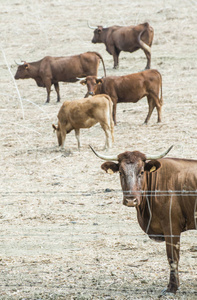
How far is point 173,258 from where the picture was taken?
16.5 ft

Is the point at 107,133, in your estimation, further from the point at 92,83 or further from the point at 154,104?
the point at 154,104

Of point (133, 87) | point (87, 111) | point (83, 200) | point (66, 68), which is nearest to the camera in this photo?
point (83, 200)

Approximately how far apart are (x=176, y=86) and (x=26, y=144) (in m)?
5.74

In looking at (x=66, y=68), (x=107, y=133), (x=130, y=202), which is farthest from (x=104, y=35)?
(x=130, y=202)

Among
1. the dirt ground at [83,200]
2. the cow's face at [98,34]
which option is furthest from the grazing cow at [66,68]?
the cow's face at [98,34]

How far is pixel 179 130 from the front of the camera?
1152cm

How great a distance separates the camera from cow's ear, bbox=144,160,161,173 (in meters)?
5.07

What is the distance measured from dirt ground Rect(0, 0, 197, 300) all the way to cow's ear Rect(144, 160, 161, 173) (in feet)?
3.74

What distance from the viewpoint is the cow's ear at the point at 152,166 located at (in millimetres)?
5074

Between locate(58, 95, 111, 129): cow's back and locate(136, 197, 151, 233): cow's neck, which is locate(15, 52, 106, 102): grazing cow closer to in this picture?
locate(58, 95, 111, 129): cow's back

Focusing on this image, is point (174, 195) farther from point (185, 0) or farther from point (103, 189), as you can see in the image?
point (185, 0)

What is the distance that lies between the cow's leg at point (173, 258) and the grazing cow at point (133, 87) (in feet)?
25.0

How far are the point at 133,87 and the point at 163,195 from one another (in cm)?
749

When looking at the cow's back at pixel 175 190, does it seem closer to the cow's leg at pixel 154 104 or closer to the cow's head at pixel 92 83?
the cow's leg at pixel 154 104
